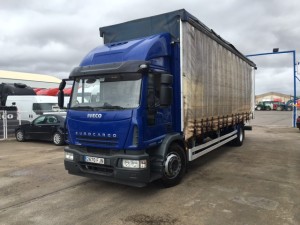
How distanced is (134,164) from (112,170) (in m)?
0.51

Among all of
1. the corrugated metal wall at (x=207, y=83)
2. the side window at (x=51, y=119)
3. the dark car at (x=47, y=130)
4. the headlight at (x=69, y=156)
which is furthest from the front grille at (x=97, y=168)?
the side window at (x=51, y=119)

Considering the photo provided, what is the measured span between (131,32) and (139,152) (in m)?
3.13

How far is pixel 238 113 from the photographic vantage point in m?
10.9

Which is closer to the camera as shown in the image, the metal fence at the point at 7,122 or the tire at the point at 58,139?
the tire at the point at 58,139

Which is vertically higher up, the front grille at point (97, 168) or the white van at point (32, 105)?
the white van at point (32, 105)

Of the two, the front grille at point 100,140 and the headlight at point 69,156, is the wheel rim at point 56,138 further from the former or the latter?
the front grille at point 100,140

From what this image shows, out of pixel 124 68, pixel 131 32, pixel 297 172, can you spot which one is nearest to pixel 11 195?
pixel 124 68

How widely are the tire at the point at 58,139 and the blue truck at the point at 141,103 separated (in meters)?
6.23

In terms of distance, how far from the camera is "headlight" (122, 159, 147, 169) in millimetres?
5117

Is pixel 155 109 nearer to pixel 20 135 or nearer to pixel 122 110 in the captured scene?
pixel 122 110

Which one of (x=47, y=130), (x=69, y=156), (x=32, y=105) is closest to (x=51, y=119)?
(x=47, y=130)

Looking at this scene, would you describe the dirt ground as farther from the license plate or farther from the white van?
the white van

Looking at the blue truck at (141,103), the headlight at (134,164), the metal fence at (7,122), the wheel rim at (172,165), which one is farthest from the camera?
the metal fence at (7,122)

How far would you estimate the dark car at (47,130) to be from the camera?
41.2ft
